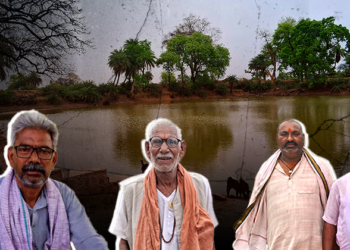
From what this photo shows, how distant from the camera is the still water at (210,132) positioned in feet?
15.3

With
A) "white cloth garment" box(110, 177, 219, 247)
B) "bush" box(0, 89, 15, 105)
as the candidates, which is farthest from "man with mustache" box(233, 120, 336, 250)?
"bush" box(0, 89, 15, 105)

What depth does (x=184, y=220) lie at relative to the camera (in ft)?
8.36

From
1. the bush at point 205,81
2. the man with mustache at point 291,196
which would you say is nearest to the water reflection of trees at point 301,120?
the bush at point 205,81

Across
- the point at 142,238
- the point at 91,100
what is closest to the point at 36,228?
the point at 142,238

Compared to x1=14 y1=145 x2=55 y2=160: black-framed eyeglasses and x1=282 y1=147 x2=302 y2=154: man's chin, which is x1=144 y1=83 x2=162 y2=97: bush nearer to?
x1=282 y1=147 x2=302 y2=154: man's chin

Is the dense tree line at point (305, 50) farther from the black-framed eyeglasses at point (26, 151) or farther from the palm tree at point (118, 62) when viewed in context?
the black-framed eyeglasses at point (26, 151)

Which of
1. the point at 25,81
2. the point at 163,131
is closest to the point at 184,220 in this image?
the point at 163,131

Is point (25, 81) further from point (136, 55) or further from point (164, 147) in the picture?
point (164, 147)

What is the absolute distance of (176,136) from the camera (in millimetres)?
2643

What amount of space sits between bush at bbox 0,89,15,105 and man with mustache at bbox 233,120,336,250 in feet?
10.5

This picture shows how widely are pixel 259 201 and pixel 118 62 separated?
8.40 feet

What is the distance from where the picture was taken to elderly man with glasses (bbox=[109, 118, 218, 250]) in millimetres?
2490

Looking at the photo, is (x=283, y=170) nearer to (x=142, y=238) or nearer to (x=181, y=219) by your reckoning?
(x=181, y=219)

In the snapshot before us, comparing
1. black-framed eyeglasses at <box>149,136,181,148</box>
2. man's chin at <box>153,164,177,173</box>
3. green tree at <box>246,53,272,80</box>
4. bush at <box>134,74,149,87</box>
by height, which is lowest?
man's chin at <box>153,164,177,173</box>
